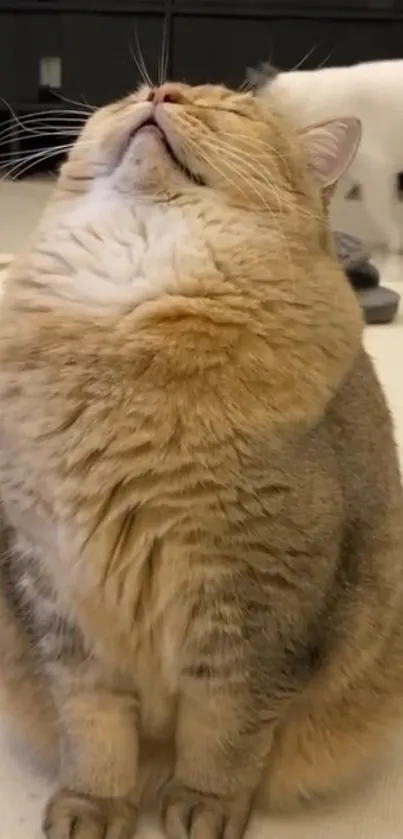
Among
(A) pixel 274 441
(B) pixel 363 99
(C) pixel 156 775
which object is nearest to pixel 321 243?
(A) pixel 274 441

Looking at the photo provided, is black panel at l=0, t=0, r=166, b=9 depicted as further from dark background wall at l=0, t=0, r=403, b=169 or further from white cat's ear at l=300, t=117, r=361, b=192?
white cat's ear at l=300, t=117, r=361, b=192

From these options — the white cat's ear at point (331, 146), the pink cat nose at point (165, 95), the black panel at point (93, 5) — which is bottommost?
the black panel at point (93, 5)

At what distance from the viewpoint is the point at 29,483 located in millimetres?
906

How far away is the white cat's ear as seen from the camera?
107 cm

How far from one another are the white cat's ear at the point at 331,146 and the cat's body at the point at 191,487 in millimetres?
22

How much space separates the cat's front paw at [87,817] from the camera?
3.10 feet

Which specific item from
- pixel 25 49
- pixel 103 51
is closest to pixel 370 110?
pixel 103 51

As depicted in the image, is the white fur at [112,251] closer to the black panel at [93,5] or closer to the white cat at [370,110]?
the white cat at [370,110]

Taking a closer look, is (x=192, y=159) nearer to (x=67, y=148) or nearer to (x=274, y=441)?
(x=67, y=148)

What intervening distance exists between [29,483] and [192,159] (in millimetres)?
322

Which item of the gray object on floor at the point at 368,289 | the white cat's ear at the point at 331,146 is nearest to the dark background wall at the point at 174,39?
the gray object on floor at the point at 368,289

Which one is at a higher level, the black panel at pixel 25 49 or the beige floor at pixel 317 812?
the black panel at pixel 25 49

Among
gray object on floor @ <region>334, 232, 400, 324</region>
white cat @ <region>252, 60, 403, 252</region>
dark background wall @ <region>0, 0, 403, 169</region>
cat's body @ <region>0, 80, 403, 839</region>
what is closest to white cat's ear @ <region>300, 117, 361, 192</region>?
cat's body @ <region>0, 80, 403, 839</region>

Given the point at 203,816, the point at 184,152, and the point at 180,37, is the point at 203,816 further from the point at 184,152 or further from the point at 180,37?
the point at 180,37
